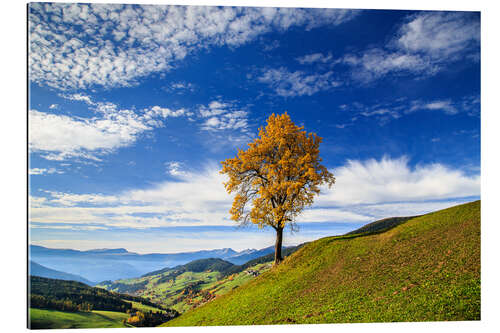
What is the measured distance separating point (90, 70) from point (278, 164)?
10034mm

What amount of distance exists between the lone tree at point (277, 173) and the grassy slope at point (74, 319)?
278 inches

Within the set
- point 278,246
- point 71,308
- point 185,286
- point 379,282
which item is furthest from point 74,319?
point 185,286

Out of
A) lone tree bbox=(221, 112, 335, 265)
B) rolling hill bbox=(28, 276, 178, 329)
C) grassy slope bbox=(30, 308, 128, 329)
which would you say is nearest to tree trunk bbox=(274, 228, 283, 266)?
lone tree bbox=(221, 112, 335, 265)

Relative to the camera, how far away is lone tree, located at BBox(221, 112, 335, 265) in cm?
1515

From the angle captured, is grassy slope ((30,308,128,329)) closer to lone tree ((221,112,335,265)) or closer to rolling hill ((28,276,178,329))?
rolling hill ((28,276,178,329))

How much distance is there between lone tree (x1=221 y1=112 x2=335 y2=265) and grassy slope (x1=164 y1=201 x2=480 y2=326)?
3.06 meters

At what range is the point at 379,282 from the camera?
10.5m

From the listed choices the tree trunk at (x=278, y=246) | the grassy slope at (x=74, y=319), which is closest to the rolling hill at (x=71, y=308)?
the grassy slope at (x=74, y=319)

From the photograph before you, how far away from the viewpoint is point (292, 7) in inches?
478

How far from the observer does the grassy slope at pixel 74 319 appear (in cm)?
1001

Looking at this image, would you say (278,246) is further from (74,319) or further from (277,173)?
(74,319)

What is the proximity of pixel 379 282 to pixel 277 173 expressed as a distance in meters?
7.12

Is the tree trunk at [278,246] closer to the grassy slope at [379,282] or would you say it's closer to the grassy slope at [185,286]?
the grassy slope at [379,282]
